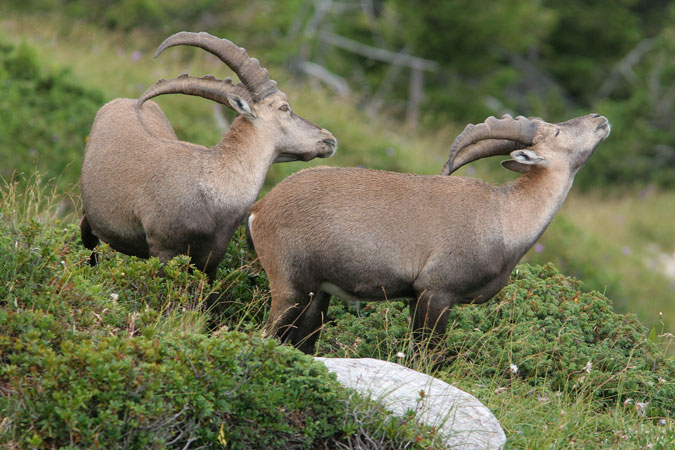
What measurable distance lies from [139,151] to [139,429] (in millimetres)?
2746

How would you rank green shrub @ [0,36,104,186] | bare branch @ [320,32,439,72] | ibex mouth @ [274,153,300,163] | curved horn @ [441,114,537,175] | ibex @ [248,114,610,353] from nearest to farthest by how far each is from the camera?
ibex @ [248,114,610,353] → curved horn @ [441,114,537,175] → ibex mouth @ [274,153,300,163] → green shrub @ [0,36,104,186] → bare branch @ [320,32,439,72]

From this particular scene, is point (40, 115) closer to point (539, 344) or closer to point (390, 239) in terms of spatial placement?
point (390, 239)

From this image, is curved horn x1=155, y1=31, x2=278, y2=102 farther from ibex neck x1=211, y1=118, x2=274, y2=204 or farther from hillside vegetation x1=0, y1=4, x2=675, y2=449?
hillside vegetation x1=0, y1=4, x2=675, y2=449

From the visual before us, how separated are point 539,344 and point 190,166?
10.4 ft

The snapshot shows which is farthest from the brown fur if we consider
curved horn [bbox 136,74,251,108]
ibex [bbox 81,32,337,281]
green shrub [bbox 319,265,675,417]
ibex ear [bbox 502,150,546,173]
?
ibex ear [bbox 502,150,546,173]

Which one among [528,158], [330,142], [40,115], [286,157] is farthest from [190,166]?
[40,115]

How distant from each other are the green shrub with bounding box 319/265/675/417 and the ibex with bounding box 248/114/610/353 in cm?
44

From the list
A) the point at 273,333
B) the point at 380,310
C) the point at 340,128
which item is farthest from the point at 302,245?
the point at 340,128

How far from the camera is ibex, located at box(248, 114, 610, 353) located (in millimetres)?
6074

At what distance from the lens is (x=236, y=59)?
6582mm

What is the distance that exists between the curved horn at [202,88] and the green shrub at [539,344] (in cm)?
210

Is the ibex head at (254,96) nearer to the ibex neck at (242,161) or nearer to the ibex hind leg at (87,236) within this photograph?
the ibex neck at (242,161)

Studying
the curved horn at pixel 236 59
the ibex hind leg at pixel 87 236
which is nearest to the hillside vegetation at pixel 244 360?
the ibex hind leg at pixel 87 236

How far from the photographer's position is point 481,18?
73.9 feet
